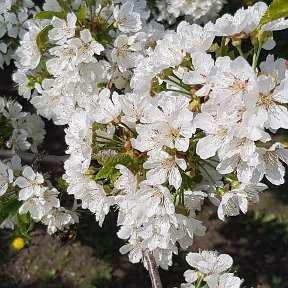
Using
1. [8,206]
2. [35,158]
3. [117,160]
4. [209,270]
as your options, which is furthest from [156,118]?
[35,158]

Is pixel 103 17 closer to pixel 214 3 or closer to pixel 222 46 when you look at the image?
pixel 222 46

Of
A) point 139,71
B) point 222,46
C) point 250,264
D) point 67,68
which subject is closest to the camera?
point 222,46

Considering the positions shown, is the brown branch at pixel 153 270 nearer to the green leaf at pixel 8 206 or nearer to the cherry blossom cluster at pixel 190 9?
the green leaf at pixel 8 206

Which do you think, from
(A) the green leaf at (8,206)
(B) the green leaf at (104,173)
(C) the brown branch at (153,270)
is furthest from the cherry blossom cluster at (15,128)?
Answer: (B) the green leaf at (104,173)

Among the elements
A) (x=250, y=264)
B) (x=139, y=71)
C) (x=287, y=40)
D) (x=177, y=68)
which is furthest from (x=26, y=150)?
(x=287, y=40)

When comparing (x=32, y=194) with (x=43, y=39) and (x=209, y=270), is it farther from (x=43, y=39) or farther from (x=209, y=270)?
(x=209, y=270)

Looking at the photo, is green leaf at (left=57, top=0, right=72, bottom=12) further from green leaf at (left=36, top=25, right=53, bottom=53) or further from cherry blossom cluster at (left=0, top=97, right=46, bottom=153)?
cherry blossom cluster at (left=0, top=97, right=46, bottom=153)
